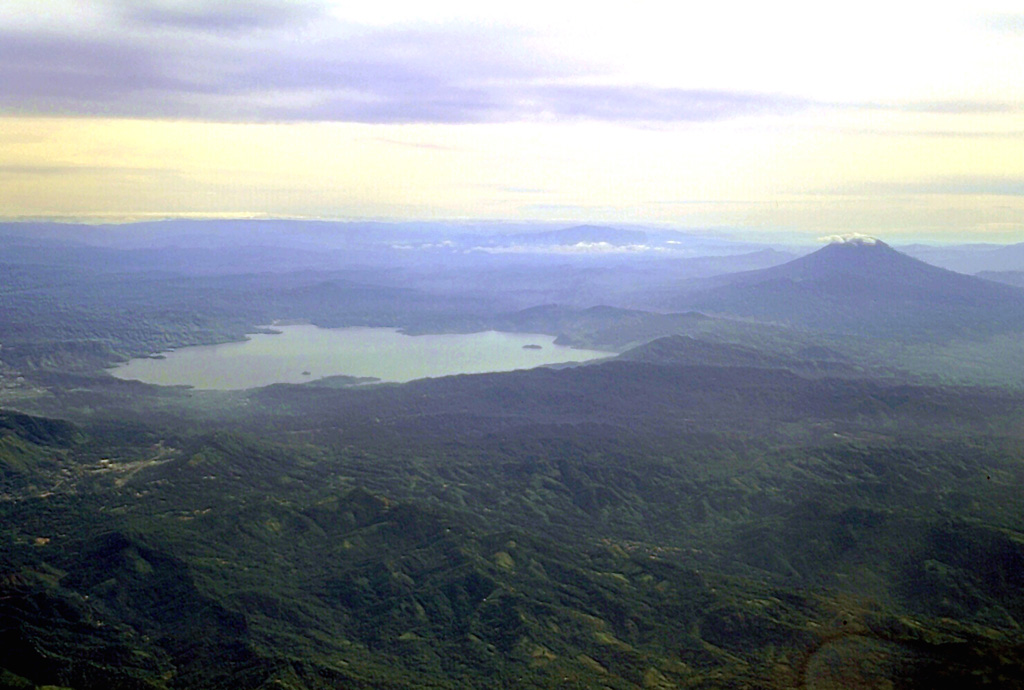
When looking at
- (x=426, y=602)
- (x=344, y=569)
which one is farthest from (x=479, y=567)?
(x=344, y=569)

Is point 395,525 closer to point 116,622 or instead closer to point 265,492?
point 265,492

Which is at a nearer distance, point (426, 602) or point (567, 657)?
point (567, 657)

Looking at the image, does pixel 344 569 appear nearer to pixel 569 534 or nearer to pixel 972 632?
pixel 569 534

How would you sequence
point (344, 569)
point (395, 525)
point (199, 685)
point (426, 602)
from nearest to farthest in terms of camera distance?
point (199, 685), point (426, 602), point (344, 569), point (395, 525)

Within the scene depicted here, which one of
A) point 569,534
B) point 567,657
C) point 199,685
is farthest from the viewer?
point 569,534

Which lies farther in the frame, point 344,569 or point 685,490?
point 685,490

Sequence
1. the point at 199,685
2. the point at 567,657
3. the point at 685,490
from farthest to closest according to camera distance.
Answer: the point at 685,490 → the point at 567,657 → the point at 199,685

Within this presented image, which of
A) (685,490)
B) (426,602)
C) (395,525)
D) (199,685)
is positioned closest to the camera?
(199,685)

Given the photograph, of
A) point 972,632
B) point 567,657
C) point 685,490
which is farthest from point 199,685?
point 685,490
